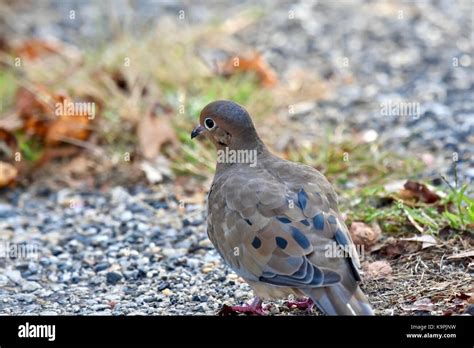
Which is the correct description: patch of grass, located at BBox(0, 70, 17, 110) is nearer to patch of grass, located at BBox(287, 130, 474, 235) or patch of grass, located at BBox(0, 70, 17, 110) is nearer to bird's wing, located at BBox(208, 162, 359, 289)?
patch of grass, located at BBox(287, 130, 474, 235)

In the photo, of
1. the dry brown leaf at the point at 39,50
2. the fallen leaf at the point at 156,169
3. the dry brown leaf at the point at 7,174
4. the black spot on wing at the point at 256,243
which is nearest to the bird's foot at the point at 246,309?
the black spot on wing at the point at 256,243

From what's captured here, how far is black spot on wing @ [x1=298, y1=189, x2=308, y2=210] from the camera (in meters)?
4.28

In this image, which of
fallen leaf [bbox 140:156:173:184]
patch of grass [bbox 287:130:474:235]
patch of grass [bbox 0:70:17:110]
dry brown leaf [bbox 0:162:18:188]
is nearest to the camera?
patch of grass [bbox 287:130:474:235]

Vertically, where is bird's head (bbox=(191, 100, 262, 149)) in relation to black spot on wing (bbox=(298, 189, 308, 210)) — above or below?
above

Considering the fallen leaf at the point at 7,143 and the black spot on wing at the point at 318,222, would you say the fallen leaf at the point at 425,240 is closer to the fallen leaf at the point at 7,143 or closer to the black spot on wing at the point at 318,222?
the black spot on wing at the point at 318,222

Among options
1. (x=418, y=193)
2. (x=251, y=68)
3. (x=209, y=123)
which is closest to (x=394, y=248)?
(x=418, y=193)

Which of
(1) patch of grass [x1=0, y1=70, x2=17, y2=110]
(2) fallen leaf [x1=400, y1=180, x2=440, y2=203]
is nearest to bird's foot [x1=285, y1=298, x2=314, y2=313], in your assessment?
(2) fallen leaf [x1=400, y1=180, x2=440, y2=203]

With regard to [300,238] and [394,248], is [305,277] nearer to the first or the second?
[300,238]

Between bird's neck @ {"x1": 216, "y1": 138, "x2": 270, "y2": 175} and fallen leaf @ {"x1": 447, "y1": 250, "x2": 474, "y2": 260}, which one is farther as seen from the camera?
bird's neck @ {"x1": 216, "y1": 138, "x2": 270, "y2": 175}

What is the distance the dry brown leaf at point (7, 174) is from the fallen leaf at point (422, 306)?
3482 millimetres

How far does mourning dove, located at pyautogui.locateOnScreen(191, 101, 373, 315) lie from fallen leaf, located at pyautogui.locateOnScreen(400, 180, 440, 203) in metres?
1.03

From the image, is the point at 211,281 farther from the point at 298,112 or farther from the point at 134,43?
the point at 134,43

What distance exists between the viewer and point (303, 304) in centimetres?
458

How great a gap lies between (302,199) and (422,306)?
0.75m
